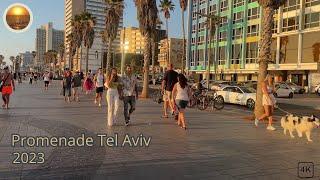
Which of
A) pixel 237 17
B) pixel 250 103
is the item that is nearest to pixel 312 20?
pixel 237 17

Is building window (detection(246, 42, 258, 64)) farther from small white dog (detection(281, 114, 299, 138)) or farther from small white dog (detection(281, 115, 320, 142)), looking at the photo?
small white dog (detection(281, 115, 320, 142))

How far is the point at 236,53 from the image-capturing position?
75.3 m

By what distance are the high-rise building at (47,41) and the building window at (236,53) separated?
8134 centimetres

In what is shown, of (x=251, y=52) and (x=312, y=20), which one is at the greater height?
(x=312, y=20)

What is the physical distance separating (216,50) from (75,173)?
244ft

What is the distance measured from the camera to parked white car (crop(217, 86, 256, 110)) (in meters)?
27.4

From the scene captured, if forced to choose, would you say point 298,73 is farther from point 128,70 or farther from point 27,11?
point 27,11

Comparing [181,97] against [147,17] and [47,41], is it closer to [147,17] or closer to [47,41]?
[147,17]

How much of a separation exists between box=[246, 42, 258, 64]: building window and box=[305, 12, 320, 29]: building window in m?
10.2

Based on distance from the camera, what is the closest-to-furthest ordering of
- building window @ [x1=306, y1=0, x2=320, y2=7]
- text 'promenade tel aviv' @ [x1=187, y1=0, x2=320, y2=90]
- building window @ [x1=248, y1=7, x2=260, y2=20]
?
building window @ [x1=306, y1=0, x2=320, y2=7] < text 'promenade tel aviv' @ [x1=187, y1=0, x2=320, y2=90] < building window @ [x1=248, y1=7, x2=260, y2=20]

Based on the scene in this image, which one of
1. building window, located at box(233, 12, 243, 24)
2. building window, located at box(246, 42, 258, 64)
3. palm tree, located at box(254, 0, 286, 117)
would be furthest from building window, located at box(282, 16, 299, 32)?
palm tree, located at box(254, 0, 286, 117)

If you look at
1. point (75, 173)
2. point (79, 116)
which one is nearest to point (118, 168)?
point (75, 173)

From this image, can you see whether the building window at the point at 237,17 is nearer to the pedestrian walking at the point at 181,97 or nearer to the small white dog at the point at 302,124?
the pedestrian walking at the point at 181,97

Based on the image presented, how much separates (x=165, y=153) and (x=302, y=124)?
4.20 meters
